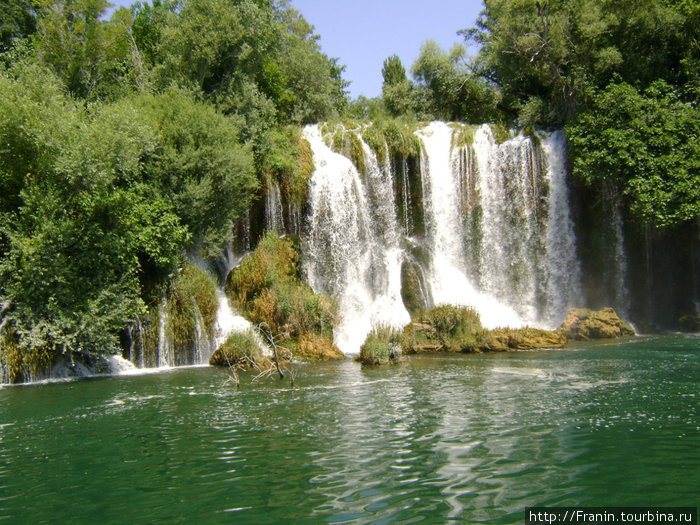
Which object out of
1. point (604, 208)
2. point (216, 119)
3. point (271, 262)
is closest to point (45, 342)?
point (271, 262)

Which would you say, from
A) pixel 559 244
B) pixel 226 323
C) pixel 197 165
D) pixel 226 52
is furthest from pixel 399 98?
pixel 226 323

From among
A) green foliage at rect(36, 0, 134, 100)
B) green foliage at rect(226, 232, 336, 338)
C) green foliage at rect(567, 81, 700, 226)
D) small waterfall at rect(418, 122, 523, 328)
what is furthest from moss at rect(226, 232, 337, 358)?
green foliage at rect(567, 81, 700, 226)

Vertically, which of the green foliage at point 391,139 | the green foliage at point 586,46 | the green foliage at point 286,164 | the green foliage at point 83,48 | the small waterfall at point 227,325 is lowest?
the small waterfall at point 227,325

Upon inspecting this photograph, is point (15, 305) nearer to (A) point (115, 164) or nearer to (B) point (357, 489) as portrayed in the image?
(A) point (115, 164)

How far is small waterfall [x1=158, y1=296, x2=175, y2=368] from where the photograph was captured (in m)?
19.3

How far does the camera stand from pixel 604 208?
2783 cm

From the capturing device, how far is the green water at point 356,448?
612 cm

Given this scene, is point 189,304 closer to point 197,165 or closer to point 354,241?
point 197,165

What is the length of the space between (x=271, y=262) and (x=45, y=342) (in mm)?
8018

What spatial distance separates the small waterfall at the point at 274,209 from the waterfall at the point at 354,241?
1.21 m

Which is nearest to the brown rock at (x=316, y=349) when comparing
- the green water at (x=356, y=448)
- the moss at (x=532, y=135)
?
the green water at (x=356, y=448)

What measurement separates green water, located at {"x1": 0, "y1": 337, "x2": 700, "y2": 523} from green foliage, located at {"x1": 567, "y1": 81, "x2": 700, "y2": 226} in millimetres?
11976

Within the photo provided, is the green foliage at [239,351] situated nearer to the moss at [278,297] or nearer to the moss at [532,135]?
the moss at [278,297]

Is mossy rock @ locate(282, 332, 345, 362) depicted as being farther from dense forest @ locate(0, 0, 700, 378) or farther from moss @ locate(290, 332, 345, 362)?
dense forest @ locate(0, 0, 700, 378)
